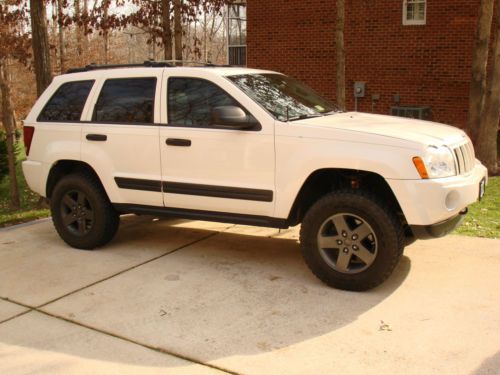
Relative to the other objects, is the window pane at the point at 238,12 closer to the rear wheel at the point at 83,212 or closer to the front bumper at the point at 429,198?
the rear wheel at the point at 83,212

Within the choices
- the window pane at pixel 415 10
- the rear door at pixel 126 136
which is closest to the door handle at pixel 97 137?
the rear door at pixel 126 136

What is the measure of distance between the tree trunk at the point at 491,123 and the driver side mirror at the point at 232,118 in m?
8.10

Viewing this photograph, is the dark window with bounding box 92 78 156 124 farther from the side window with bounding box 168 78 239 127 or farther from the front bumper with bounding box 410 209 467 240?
the front bumper with bounding box 410 209 467 240

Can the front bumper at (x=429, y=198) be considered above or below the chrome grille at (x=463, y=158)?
below

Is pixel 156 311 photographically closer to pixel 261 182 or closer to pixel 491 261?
pixel 261 182

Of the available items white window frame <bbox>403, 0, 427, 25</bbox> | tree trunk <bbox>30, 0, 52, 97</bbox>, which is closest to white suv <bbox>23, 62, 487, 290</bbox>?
tree trunk <bbox>30, 0, 52, 97</bbox>

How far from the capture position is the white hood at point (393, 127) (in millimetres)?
4637

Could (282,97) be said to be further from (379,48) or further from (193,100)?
(379,48)

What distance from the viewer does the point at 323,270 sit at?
191 inches

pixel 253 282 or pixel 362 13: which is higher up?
pixel 362 13

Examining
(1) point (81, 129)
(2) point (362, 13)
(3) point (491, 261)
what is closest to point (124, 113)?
(1) point (81, 129)

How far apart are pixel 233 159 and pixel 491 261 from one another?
2.60 meters

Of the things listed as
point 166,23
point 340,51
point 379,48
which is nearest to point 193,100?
point 340,51

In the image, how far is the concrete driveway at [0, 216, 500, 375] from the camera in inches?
147
